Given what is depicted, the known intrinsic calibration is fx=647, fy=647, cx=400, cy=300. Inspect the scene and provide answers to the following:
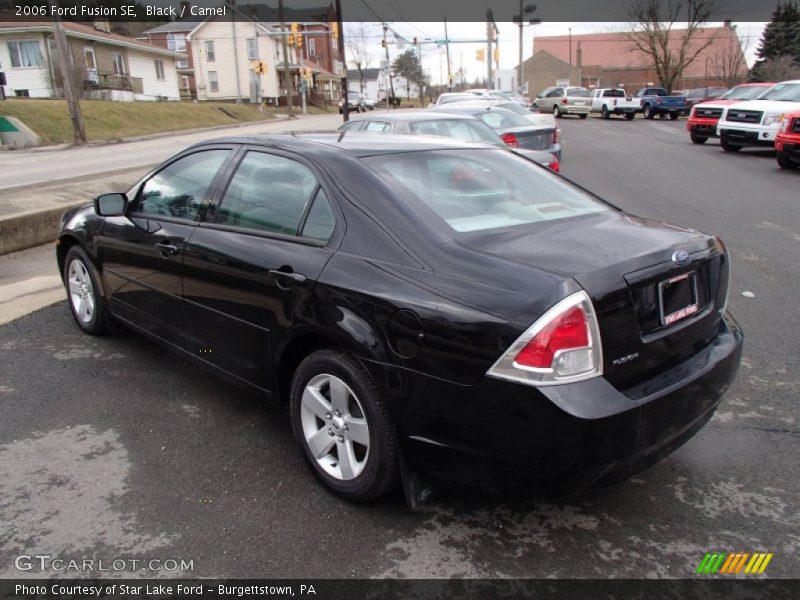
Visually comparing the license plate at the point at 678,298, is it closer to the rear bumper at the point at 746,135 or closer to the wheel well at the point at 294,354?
the wheel well at the point at 294,354

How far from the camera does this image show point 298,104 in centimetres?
6831

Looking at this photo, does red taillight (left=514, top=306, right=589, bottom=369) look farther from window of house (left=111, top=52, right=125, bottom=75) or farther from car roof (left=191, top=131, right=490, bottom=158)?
window of house (left=111, top=52, right=125, bottom=75)

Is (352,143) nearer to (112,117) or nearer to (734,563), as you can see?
(734,563)

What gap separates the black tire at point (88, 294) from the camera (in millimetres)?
4824

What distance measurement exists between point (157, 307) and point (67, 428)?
0.86 metres

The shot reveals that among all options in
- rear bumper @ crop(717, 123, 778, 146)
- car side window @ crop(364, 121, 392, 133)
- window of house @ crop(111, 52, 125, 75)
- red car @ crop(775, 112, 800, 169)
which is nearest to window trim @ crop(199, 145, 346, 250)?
car side window @ crop(364, 121, 392, 133)

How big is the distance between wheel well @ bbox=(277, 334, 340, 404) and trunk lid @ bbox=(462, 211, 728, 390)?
32.3 inches

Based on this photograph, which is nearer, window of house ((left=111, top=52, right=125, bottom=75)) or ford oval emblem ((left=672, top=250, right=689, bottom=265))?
ford oval emblem ((left=672, top=250, right=689, bottom=265))

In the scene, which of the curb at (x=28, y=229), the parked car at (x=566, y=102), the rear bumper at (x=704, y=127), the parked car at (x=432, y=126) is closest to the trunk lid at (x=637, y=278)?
the parked car at (x=432, y=126)

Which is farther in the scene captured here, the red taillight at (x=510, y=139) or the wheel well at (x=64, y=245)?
the red taillight at (x=510, y=139)

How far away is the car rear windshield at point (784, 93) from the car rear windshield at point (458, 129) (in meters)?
11.1

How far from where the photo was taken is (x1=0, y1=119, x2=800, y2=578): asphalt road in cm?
260

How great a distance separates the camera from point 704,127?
20.0 metres

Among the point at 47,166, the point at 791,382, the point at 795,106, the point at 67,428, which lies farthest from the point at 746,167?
the point at 47,166
